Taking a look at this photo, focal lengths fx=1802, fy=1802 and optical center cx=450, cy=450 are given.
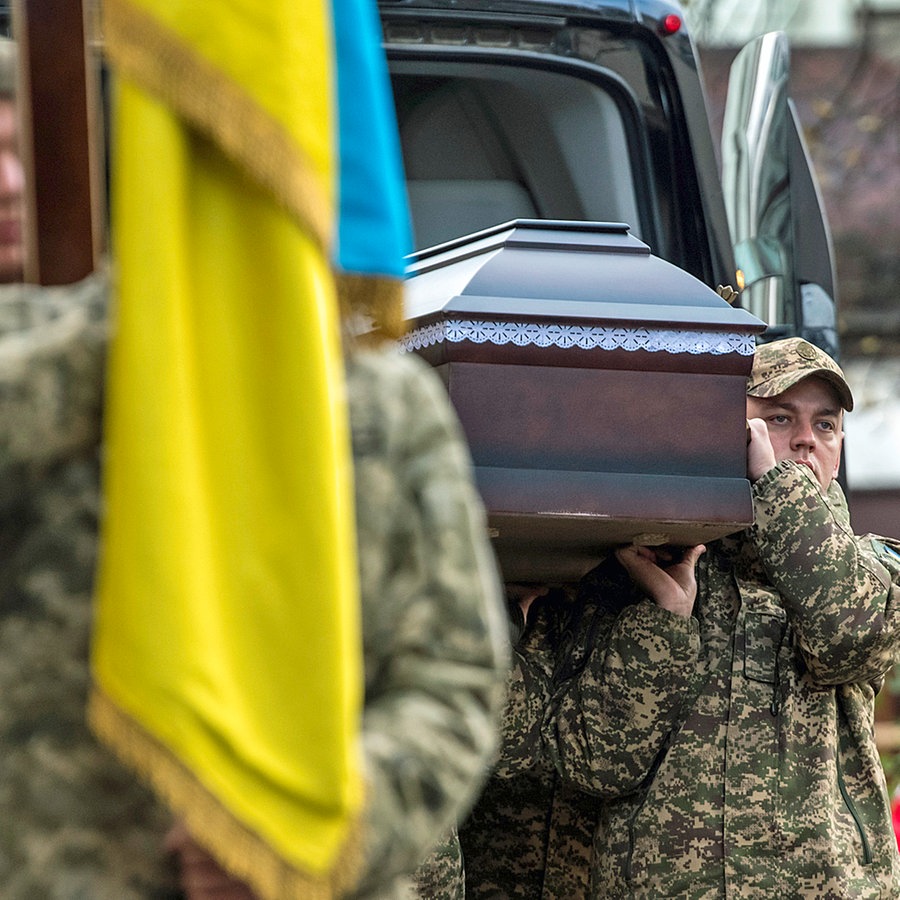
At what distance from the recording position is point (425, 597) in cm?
163

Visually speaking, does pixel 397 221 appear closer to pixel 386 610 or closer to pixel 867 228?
pixel 386 610

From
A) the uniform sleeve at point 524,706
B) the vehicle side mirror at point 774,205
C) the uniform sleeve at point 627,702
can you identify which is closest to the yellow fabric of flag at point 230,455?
the uniform sleeve at point 627,702

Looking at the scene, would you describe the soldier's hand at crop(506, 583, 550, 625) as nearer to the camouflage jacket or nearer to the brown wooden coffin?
the camouflage jacket

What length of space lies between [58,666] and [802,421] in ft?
7.80

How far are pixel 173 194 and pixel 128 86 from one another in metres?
0.11

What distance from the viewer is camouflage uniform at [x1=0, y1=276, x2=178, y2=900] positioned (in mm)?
1532

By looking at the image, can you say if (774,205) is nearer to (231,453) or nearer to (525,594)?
(525,594)

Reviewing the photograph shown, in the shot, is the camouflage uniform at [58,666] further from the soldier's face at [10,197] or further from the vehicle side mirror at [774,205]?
the vehicle side mirror at [774,205]

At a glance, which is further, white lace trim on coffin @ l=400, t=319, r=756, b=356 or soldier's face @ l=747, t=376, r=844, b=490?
soldier's face @ l=747, t=376, r=844, b=490

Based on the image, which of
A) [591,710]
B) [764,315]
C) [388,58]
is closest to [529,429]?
[591,710]

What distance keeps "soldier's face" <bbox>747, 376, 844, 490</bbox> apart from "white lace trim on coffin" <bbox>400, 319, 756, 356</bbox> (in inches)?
22.6

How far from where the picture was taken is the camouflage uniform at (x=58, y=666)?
1.53m

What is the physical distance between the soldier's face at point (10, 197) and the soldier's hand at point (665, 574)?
72.8 inches

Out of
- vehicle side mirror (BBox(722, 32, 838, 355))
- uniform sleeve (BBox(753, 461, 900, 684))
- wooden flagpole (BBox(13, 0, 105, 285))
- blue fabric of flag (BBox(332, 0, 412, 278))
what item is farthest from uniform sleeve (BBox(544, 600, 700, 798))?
wooden flagpole (BBox(13, 0, 105, 285))
